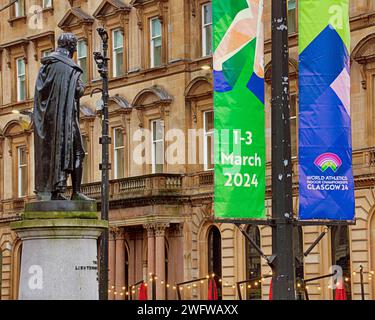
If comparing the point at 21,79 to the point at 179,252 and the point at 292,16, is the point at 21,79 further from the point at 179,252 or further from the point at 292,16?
the point at 292,16

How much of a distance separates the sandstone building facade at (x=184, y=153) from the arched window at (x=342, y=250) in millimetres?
43

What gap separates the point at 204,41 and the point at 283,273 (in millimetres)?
32736

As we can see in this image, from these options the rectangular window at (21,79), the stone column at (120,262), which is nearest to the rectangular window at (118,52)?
the stone column at (120,262)

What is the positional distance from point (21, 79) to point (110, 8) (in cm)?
809

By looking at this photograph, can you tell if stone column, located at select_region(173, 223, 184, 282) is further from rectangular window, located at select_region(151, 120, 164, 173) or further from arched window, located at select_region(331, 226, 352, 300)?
arched window, located at select_region(331, 226, 352, 300)

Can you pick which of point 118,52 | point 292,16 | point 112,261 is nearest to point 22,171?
point 118,52

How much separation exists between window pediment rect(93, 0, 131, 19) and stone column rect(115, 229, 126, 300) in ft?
30.2

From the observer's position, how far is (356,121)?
42.6m

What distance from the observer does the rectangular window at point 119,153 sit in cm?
5359

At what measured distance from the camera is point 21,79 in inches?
2404

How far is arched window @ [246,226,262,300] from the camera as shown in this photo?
152ft

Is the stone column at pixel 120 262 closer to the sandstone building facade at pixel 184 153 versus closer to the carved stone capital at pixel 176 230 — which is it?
the sandstone building facade at pixel 184 153
